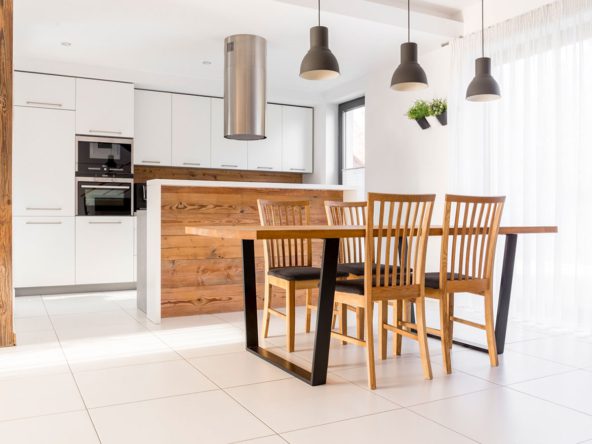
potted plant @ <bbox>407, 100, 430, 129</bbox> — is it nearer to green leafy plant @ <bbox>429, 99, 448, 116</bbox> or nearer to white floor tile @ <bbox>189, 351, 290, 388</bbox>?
green leafy plant @ <bbox>429, 99, 448, 116</bbox>

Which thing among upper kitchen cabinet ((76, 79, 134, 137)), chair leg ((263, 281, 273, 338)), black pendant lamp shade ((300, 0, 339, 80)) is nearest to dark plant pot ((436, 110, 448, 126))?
black pendant lamp shade ((300, 0, 339, 80))

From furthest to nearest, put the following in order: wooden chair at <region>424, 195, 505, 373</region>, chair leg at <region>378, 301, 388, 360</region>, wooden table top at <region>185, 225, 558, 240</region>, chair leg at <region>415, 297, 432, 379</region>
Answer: chair leg at <region>378, 301, 388, 360</region>, wooden chair at <region>424, 195, 505, 373</region>, chair leg at <region>415, 297, 432, 379</region>, wooden table top at <region>185, 225, 558, 240</region>

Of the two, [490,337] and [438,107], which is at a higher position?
[438,107]

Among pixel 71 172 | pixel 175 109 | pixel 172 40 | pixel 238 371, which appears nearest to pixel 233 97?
pixel 172 40

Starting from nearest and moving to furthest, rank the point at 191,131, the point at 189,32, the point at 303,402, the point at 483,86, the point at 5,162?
1. the point at 303,402
2. the point at 5,162
3. the point at 483,86
4. the point at 189,32
5. the point at 191,131

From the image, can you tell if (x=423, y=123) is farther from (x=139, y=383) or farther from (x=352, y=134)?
(x=139, y=383)

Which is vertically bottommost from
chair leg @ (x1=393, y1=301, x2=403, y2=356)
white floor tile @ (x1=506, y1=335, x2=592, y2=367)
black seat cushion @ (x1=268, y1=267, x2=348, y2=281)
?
white floor tile @ (x1=506, y1=335, x2=592, y2=367)

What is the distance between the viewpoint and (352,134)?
6625 millimetres

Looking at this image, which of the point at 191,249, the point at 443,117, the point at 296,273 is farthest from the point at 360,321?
the point at 443,117

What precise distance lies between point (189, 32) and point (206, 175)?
215 cm

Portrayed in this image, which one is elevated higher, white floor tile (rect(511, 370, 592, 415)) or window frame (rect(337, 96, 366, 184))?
window frame (rect(337, 96, 366, 184))

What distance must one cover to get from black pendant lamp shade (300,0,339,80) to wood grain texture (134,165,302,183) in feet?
10.7

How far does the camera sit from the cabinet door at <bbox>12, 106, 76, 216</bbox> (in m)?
5.19

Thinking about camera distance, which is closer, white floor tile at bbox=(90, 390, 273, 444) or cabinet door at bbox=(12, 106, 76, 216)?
white floor tile at bbox=(90, 390, 273, 444)
